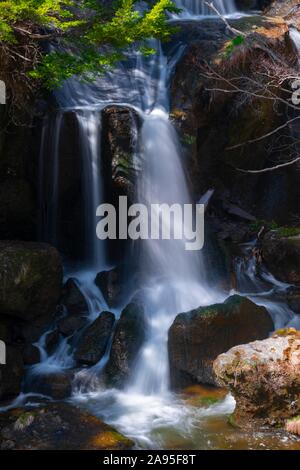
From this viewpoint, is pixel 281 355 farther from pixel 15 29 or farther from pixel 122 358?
pixel 15 29

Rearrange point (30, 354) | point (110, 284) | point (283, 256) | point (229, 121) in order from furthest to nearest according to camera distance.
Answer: point (229, 121)
point (283, 256)
point (110, 284)
point (30, 354)

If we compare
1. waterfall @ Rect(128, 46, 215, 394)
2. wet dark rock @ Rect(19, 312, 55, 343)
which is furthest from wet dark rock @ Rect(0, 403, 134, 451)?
waterfall @ Rect(128, 46, 215, 394)

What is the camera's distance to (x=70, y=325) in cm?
732

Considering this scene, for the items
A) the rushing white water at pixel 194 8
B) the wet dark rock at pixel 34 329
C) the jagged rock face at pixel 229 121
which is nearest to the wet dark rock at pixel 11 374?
the wet dark rock at pixel 34 329

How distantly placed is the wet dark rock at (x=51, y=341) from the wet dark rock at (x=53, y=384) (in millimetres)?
633

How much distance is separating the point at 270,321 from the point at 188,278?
1787 millimetres

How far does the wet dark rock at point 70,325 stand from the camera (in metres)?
7.29

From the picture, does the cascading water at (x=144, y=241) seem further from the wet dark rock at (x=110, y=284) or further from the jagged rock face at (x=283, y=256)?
the jagged rock face at (x=283, y=256)

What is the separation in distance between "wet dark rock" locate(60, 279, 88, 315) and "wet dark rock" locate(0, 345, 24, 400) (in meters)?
1.26

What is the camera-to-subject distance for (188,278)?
843 cm

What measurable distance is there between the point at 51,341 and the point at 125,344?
115 cm

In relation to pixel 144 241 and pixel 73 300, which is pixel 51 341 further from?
pixel 144 241

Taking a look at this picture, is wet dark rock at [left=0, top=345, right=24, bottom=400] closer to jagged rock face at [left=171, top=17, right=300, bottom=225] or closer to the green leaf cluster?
the green leaf cluster

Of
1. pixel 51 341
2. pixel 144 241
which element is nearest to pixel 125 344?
pixel 51 341
